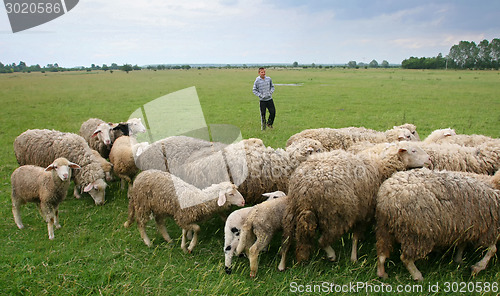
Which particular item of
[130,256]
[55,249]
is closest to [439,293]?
[130,256]

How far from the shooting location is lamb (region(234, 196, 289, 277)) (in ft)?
14.3

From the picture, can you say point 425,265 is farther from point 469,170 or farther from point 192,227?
point 192,227

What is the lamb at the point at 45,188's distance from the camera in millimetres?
5656

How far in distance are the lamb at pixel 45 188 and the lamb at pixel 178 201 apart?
1.39 metres

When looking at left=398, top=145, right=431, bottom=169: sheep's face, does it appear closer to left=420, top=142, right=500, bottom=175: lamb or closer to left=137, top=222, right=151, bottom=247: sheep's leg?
left=420, top=142, right=500, bottom=175: lamb

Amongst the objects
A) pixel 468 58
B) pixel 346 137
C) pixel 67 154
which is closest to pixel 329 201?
pixel 346 137

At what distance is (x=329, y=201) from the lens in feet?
13.9

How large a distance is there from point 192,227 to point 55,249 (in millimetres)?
2112

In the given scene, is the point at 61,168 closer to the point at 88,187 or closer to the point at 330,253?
the point at 88,187

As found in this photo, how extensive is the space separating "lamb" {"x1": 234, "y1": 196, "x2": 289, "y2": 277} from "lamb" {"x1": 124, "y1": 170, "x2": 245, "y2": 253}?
56 centimetres

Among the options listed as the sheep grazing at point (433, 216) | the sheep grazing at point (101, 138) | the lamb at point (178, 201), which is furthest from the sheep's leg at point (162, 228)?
the sheep grazing at point (101, 138)

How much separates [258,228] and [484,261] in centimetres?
297

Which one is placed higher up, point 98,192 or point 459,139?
point 459,139

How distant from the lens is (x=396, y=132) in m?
8.04
